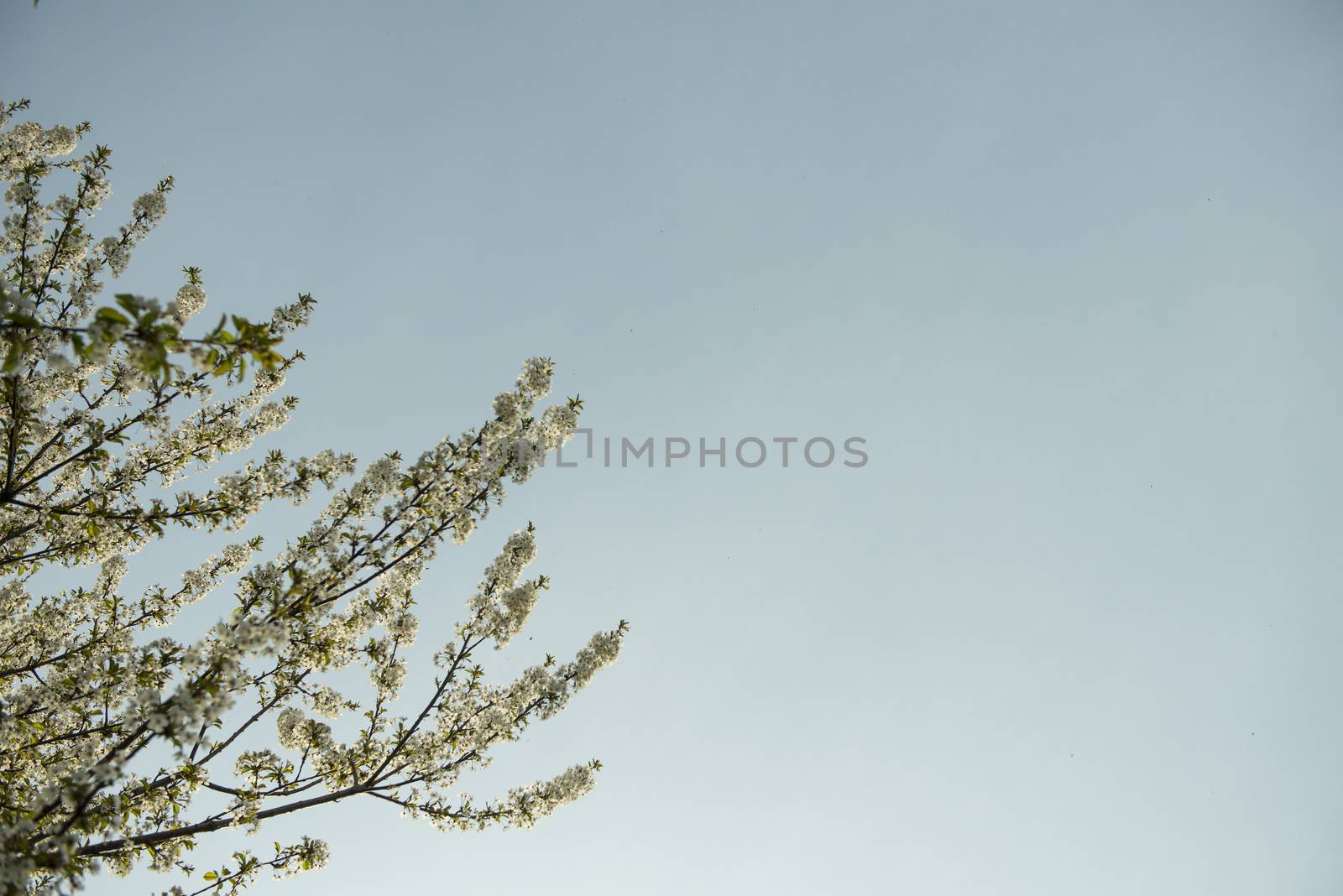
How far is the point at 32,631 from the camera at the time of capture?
6.70 meters

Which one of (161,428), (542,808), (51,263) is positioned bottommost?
(542,808)

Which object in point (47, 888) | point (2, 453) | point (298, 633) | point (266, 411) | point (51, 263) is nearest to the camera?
point (47, 888)

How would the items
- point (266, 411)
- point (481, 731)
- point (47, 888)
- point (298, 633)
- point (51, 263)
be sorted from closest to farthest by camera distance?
→ point (47, 888), point (298, 633), point (481, 731), point (51, 263), point (266, 411)

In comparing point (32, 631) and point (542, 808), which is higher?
point (32, 631)

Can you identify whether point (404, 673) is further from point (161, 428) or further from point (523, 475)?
point (161, 428)

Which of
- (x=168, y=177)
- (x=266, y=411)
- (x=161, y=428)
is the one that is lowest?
(x=161, y=428)

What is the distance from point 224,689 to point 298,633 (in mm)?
790

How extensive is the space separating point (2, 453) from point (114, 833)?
3625 mm

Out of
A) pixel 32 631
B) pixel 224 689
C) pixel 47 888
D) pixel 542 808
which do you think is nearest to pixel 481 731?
pixel 542 808

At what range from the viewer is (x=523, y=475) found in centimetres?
610

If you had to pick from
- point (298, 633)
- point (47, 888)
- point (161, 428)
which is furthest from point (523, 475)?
point (47, 888)

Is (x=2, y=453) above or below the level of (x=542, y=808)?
above

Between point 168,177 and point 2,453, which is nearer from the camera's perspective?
point 2,453

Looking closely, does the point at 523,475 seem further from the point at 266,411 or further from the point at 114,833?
the point at 114,833
